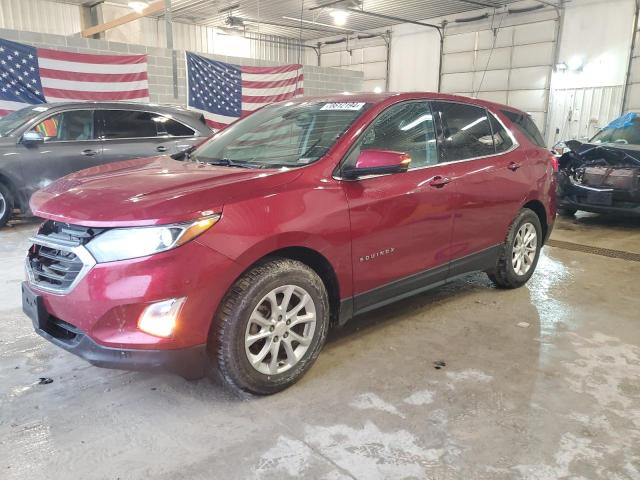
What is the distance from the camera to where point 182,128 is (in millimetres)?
7016

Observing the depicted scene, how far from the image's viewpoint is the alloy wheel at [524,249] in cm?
413

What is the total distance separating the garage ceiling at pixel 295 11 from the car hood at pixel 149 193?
1337 cm

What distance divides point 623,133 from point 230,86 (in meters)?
7.13

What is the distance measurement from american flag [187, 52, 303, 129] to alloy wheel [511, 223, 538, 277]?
6.95 m

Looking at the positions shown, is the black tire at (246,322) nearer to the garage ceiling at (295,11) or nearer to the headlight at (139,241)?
the headlight at (139,241)

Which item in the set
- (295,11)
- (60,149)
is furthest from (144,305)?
(295,11)

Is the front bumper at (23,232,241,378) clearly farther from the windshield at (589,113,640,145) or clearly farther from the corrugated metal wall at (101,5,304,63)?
the corrugated metal wall at (101,5,304,63)

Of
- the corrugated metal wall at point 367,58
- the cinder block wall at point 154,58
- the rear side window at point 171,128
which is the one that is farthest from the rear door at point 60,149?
the corrugated metal wall at point 367,58

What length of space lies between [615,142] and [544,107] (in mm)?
8911

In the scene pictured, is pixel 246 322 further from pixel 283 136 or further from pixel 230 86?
pixel 230 86

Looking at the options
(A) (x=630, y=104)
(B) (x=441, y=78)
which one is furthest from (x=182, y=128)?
(B) (x=441, y=78)

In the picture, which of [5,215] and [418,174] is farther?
[5,215]

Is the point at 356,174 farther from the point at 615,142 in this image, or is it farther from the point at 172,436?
the point at 615,142


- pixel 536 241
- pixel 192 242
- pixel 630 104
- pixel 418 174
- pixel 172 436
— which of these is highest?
pixel 630 104
